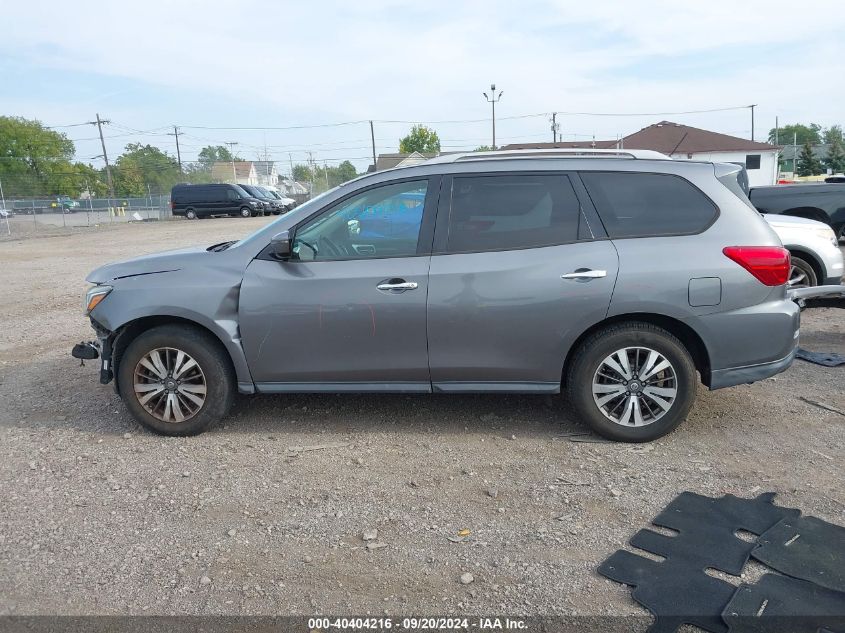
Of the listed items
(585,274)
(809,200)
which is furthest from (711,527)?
(809,200)

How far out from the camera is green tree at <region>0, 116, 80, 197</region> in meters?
82.2

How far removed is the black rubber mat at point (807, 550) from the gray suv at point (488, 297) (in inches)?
45.0

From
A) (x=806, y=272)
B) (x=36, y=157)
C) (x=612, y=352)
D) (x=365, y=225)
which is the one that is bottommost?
(x=806, y=272)

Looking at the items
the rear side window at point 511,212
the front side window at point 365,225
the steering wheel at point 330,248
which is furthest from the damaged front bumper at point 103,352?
the rear side window at point 511,212

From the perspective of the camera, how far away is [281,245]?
4.41 metres

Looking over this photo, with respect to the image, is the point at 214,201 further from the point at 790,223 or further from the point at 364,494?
the point at 364,494

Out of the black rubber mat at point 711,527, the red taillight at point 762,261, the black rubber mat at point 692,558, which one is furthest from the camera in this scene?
the red taillight at point 762,261

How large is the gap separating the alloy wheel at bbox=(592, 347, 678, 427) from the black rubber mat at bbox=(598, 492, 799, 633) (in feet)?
2.44

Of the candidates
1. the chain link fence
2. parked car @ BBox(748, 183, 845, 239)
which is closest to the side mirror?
parked car @ BBox(748, 183, 845, 239)

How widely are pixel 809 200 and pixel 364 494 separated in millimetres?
10543

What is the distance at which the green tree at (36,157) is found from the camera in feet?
270

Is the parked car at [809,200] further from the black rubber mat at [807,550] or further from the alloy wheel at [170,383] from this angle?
the alloy wheel at [170,383]

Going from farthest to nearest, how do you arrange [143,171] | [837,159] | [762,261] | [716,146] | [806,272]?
[143,171]
[837,159]
[716,146]
[806,272]
[762,261]

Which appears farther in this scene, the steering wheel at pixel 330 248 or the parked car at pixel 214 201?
the parked car at pixel 214 201
